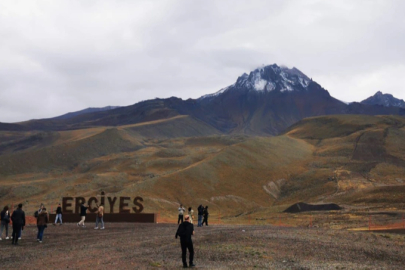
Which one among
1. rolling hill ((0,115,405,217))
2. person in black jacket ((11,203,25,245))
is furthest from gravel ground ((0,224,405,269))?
rolling hill ((0,115,405,217))

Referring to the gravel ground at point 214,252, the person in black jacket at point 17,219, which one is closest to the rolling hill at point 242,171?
the gravel ground at point 214,252

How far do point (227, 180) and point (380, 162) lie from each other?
32.8 m

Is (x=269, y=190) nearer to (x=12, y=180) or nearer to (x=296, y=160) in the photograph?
(x=296, y=160)

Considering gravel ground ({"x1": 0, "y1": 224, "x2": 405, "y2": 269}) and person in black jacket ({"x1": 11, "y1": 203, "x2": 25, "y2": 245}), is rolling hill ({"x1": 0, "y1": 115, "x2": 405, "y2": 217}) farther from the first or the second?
person in black jacket ({"x1": 11, "y1": 203, "x2": 25, "y2": 245})

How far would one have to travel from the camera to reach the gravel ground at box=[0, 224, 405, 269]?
16.7 m

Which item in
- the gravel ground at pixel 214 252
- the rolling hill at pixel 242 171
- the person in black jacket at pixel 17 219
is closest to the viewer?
the gravel ground at pixel 214 252

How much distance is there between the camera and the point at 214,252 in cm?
1927

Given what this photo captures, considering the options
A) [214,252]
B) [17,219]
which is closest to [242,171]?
[17,219]

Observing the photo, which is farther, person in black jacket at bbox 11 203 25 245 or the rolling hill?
the rolling hill

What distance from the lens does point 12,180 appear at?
10469 centimetres

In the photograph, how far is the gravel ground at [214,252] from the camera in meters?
16.7

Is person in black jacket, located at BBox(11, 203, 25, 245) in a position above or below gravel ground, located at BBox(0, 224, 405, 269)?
above

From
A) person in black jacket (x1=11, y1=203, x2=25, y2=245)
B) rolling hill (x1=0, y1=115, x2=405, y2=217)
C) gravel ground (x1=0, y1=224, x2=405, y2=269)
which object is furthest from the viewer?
rolling hill (x1=0, y1=115, x2=405, y2=217)

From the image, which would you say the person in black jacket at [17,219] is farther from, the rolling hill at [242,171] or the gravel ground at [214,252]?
the rolling hill at [242,171]
